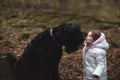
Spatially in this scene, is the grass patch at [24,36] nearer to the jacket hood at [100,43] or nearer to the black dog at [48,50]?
the black dog at [48,50]

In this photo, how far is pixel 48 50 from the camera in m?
7.73

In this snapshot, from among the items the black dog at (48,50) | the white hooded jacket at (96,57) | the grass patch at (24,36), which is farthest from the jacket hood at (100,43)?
the grass patch at (24,36)

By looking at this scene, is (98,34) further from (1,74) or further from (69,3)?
(69,3)

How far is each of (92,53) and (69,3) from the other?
15.1 m

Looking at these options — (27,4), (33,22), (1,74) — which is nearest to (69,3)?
(27,4)

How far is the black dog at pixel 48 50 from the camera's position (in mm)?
7652

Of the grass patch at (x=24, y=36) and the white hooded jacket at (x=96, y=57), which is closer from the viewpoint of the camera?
the white hooded jacket at (x=96, y=57)

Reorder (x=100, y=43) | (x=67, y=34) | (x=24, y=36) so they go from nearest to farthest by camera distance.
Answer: (x=67, y=34)
(x=100, y=43)
(x=24, y=36)

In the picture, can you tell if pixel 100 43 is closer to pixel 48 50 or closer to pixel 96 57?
pixel 96 57

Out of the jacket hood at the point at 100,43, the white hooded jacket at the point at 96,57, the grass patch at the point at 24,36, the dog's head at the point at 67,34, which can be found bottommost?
the grass patch at the point at 24,36

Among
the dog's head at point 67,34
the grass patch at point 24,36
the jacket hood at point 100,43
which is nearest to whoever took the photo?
the dog's head at point 67,34

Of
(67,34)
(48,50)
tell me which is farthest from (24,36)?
(67,34)

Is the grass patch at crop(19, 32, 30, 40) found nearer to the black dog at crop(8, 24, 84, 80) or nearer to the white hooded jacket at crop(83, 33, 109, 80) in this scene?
the black dog at crop(8, 24, 84, 80)

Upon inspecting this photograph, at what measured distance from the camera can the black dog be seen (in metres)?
7.65
